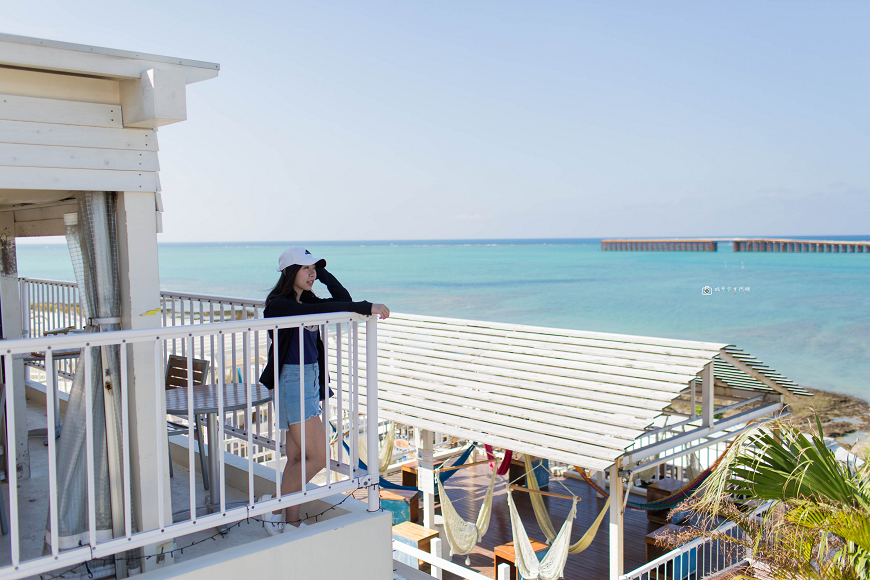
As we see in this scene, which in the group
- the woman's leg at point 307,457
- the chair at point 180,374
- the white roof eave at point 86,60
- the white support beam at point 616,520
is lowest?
the white support beam at point 616,520

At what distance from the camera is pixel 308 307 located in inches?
144

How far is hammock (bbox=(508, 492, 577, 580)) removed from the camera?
328 inches

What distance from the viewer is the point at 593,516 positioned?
37.7 feet

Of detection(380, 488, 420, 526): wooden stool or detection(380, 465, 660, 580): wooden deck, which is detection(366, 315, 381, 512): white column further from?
detection(380, 488, 420, 526): wooden stool

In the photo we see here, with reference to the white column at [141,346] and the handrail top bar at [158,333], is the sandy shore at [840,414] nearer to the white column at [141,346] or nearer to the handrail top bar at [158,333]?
the handrail top bar at [158,333]

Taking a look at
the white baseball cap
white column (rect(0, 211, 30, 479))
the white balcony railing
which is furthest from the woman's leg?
white column (rect(0, 211, 30, 479))

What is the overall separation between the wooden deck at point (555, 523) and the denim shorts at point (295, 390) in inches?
276

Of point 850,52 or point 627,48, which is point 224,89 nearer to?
point 627,48

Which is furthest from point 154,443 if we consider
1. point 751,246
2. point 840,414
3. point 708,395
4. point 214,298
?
point 751,246

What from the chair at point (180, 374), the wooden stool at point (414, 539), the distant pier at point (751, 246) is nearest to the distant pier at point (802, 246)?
the distant pier at point (751, 246)

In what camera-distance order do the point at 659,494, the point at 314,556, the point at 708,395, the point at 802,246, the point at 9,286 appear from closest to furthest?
the point at 314,556, the point at 9,286, the point at 708,395, the point at 659,494, the point at 802,246

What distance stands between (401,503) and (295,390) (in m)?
8.30

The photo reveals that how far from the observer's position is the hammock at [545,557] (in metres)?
8.32

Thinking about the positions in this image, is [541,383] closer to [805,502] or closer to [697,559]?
[697,559]
